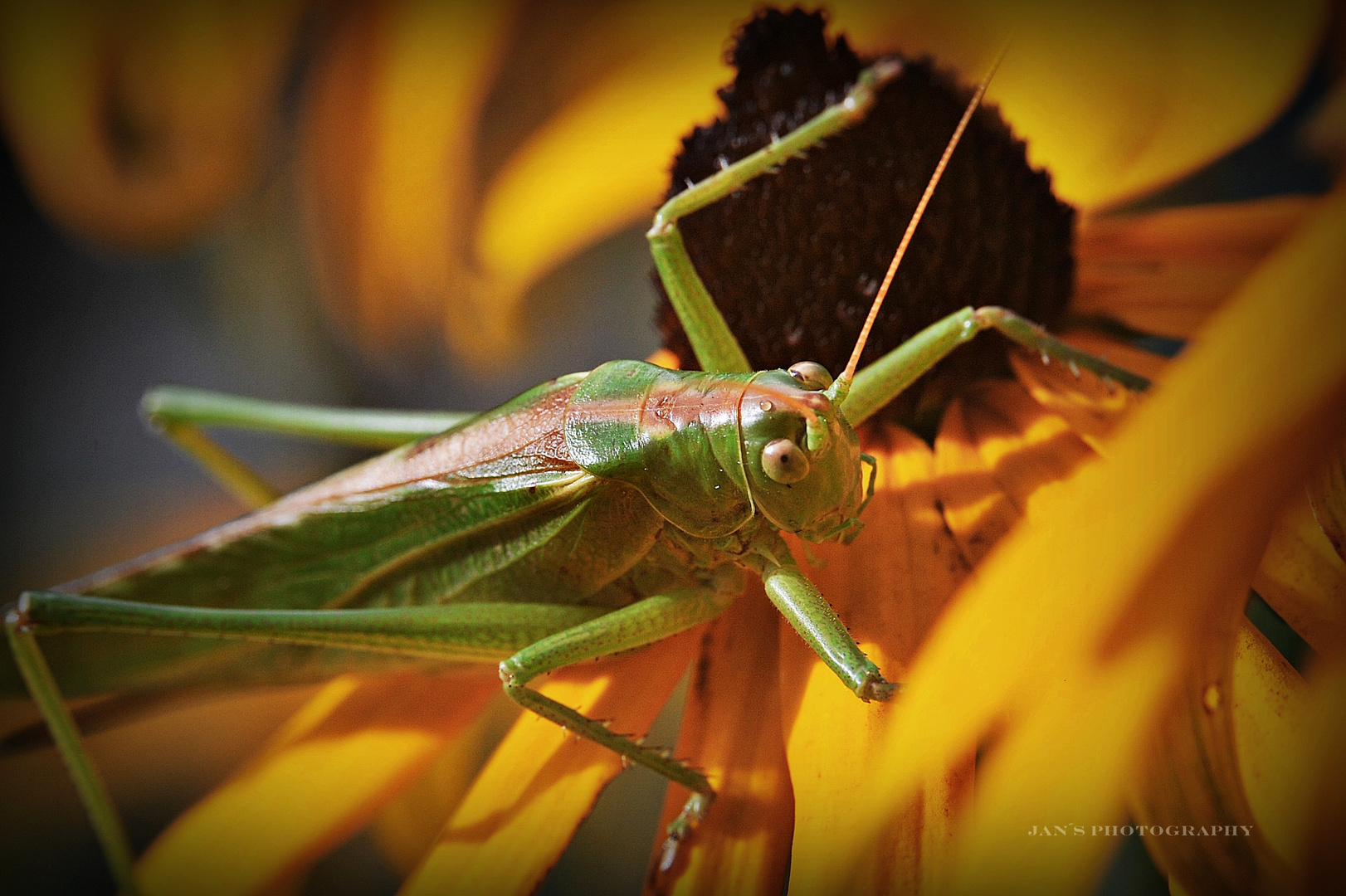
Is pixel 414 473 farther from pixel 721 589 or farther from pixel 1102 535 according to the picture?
pixel 1102 535

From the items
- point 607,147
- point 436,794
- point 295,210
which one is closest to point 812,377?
point 436,794

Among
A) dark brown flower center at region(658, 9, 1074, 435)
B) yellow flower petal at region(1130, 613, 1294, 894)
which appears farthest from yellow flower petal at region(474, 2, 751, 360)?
yellow flower petal at region(1130, 613, 1294, 894)

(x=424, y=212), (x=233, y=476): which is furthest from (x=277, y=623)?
(x=424, y=212)

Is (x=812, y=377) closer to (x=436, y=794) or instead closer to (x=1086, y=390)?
(x=1086, y=390)

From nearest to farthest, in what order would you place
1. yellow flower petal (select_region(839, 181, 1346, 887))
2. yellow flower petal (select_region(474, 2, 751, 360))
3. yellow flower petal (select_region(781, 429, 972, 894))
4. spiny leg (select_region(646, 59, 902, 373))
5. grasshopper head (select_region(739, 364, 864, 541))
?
yellow flower petal (select_region(839, 181, 1346, 887))
yellow flower petal (select_region(781, 429, 972, 894))
grasshopper head (select_region(739, 364, 864, 541))
spiny leg (select_region(646, 59, 902, 373))
yellow flower petal (select_region(474, 2, 751, 360))

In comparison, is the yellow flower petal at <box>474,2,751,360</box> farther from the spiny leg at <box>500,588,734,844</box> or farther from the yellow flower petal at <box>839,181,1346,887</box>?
the yellow flower petal at <box>839,181,1346,887</box>
